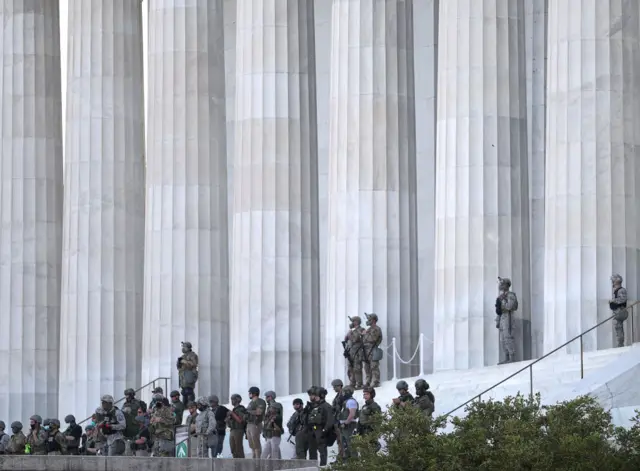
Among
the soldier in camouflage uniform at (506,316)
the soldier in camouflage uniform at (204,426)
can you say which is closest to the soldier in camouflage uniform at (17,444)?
the soldier in camouflage uniform at (204,426)

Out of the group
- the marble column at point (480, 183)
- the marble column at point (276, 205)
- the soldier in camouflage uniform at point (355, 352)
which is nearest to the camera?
the soldier in camouflage uniform at point (355, 352)

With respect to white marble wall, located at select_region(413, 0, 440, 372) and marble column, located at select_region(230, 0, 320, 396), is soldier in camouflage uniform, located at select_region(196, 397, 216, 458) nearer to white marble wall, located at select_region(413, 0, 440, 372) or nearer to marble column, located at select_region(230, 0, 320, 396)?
marble column, located at select_region(230, 0, 320, 396)

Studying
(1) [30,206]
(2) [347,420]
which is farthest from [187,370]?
(2) [347,420]

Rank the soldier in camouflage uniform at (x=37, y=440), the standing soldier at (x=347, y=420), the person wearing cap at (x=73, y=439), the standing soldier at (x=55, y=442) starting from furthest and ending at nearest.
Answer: the soldier in camouflage uniform at (x=37, y=440)
the person wearing cap at (x=73, y=439)
the standing soldier at (x=55, y=442)
the standing soldier at (x=347, y=420)

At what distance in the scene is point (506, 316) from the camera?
3278 inches

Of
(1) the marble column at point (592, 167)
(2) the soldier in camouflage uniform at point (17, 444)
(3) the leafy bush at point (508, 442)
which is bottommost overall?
(3) the leafy bush at point (508, 442)

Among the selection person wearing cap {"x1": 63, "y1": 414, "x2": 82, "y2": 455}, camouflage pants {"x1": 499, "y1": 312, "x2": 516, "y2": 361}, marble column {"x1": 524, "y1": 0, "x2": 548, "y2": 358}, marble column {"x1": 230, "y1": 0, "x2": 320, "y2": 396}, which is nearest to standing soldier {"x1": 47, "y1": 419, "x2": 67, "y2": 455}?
person wearing cap {"x1": 63, "y1": 414, "x2": 82, "y2": 455}

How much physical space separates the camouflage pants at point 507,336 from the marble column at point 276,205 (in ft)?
41.3

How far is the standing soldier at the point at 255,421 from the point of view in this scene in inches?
2950

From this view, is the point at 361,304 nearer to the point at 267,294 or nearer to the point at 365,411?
the point at 267,294

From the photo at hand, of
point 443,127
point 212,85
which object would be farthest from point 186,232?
point 443,127

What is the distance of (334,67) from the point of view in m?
94.1

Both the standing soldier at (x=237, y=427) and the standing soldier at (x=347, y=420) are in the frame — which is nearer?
the standing soldier at (x=347, y=420)

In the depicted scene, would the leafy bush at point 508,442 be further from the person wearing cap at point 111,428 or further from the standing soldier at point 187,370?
the standing soldier at point 187,370
